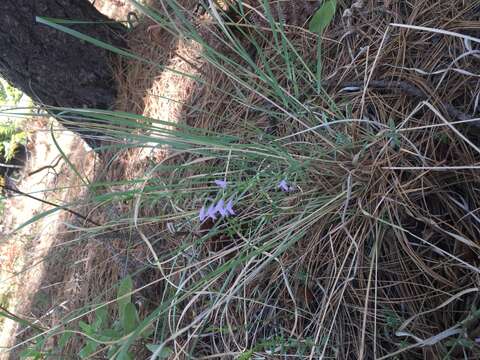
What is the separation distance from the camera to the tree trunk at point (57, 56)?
Result: 1.41 meters

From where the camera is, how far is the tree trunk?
4.61 ft

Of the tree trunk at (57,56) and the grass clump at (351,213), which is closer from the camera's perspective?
the grass clump at (351,213)

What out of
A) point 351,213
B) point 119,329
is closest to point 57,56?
point 119,329

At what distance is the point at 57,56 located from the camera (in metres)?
1.49

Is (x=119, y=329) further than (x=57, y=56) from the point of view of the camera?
No

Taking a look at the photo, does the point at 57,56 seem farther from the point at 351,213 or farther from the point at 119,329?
the point at 351,213

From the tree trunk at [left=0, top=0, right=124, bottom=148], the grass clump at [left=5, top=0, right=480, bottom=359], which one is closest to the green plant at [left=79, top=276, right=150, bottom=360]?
the grass clump at [left=5, top=0, right=480, bottom=359]

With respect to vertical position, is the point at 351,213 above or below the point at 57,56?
below

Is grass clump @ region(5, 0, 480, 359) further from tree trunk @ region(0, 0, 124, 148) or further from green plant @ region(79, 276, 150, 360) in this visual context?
tree trunk @ region(0, 0, 124, 148)

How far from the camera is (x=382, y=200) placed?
787 millimetres

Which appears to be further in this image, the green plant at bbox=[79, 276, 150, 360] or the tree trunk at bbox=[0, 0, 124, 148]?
the tree trunk at bbox=[0, 0, 124, 148]

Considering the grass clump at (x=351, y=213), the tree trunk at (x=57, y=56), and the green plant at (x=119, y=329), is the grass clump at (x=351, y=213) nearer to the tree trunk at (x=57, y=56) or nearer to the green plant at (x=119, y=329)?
the green plant at (x=119, y=329)

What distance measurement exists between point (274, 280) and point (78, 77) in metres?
1.02

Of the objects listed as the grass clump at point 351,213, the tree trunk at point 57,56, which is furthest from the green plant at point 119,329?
the tree trunk at point 57,56
